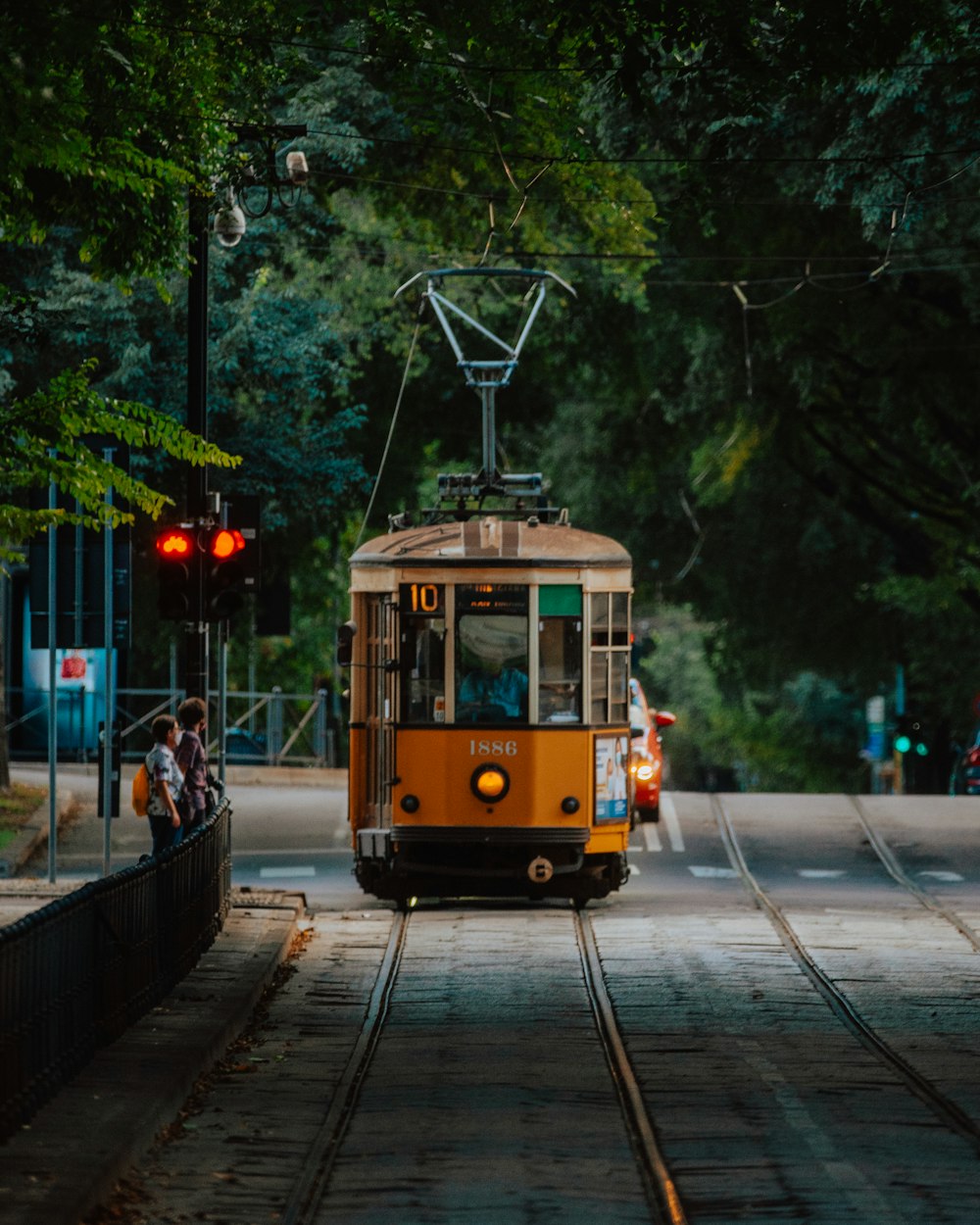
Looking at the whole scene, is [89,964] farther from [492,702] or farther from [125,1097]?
[492,702]

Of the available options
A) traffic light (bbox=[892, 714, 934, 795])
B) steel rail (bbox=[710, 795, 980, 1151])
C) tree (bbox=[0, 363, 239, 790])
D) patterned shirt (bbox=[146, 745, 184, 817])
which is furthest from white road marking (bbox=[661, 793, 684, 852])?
traffic light (bbox=[892, 714, 934, 795])

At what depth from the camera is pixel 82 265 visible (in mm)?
31016

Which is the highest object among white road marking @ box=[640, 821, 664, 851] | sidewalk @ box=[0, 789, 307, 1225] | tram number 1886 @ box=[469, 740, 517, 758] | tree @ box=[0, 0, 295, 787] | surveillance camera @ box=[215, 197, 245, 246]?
surveillance camera @ box=[215, 197, 245, 246]

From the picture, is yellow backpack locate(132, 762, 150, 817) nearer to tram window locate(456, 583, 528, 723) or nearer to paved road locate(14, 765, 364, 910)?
tram window locate(456, 583, 528, 723)

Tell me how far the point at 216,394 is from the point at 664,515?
1404 cm

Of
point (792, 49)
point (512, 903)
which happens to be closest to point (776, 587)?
point (512, 903)

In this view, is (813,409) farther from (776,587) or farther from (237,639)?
(237,639)

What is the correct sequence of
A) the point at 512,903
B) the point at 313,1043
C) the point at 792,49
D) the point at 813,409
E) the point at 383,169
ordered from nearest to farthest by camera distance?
the point at 313,1043
the point at 792,49
the point at 512,903
the point at 383,169
the point at 813,409

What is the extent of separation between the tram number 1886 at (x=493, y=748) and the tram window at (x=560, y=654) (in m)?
0.36

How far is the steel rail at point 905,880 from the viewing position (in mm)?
19875

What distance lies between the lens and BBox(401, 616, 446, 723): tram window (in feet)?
65.6

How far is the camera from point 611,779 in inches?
802

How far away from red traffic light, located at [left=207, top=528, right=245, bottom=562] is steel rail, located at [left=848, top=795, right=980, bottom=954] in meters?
6.73

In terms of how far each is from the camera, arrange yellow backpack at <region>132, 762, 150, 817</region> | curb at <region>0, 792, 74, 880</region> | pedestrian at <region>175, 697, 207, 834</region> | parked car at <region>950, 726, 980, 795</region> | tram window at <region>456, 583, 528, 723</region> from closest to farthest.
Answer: yellow backpack at <region>132, 762, 150, 817</region>, pedestrian at <region>175, 697, 207, 834</region>, tram window at <region>456, 583, 528, 723</region>, curb at <region>0, 792, 74, 880</region>, parked car at <region>950, 726, 980, 795</region>
